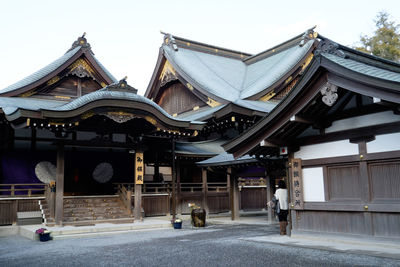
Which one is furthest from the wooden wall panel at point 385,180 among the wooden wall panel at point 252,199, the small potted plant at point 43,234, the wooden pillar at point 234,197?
the wooden wall panel at point 252,199

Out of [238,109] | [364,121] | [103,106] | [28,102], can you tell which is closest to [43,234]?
[103,106]

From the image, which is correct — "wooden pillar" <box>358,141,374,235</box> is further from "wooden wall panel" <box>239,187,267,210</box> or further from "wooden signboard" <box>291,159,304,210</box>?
"wooden wall panel" <box>239,187,267,210</box>

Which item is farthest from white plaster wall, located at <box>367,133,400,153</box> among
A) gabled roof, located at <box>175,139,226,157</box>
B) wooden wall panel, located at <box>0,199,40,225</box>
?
wooden wall panel, located at <box>0,199,40,225</box>

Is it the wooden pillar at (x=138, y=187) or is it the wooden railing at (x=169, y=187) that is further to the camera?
the wooden railing at (x=169, y=187)

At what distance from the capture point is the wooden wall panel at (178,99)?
946 inches

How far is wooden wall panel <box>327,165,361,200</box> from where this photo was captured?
28.5 ft

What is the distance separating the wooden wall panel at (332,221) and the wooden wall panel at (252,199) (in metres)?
11.7

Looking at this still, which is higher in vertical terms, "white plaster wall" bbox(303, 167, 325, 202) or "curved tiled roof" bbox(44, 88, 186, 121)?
"curved tiled roof" bbox(44, 88, 186, 121)

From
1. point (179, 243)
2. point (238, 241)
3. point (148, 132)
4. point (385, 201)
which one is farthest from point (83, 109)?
point (385, 201)

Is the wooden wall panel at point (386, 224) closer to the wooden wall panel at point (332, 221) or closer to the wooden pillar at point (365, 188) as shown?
the wooden pillar at point (365, 188)

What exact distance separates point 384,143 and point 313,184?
2144 mm

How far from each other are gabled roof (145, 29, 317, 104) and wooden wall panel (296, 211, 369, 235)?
36.2ft

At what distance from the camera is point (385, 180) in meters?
8.12

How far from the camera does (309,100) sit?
875 cm
